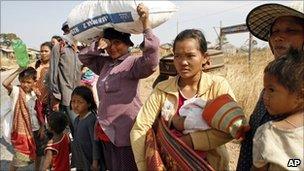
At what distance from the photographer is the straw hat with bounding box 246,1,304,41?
69.7 inches

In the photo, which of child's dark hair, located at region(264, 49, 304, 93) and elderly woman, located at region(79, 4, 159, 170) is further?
elderly woman, located at region(79, 4, 159, 170)

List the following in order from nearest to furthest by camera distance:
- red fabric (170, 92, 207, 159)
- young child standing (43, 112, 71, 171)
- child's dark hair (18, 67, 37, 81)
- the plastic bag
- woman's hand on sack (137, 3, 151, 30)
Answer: red fabric (170, 92, 207, 159) → woman's hand on sack (137, 3, 151, 30) → young child standing (43, 112, 71, 171) → the plastic bag → child's dark hair (18, 67, 37, 81)

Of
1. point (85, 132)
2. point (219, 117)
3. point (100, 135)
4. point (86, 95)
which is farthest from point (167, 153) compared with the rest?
point (86, 95)

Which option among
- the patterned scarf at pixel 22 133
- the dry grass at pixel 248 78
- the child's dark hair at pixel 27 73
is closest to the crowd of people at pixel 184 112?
the patterned scarf at pixel 22 133

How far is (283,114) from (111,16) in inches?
59.0

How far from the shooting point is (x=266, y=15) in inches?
77.7

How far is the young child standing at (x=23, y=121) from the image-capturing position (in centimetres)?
427

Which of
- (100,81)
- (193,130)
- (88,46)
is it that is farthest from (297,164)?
(88,46)

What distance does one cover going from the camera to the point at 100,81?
292 centimetres

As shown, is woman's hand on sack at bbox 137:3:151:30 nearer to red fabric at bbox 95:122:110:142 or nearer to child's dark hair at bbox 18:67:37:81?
red fabric at bbox 95:122:110:142

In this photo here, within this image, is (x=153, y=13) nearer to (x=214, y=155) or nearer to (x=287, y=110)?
(x=214, y=155)

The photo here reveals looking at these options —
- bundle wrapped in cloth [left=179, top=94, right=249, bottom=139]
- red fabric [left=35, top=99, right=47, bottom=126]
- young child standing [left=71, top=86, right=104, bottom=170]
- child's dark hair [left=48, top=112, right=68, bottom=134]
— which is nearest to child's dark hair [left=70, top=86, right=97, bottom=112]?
young child standing [left=71, top=86, right=104, bottom=170]

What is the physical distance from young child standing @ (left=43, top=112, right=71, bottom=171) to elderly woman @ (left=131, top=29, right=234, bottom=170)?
6.19 feet

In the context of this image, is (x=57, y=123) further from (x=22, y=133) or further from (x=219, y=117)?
(x=219, y=117)
